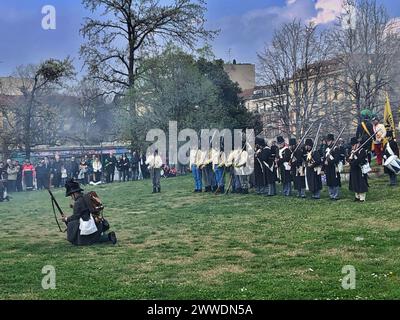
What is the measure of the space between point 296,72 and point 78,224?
7.48 meters

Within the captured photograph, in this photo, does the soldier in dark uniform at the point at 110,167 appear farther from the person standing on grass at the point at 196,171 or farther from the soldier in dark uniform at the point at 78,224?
the soldier in dark uniform at the point at 78,224

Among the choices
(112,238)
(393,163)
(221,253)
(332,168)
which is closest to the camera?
(221,253)

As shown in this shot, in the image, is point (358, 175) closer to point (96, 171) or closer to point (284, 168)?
point (284, 168)

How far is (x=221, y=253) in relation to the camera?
8.05 metres

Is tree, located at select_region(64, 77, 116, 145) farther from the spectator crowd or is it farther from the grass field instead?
the grass field

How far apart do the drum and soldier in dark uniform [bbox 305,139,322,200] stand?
1877mm

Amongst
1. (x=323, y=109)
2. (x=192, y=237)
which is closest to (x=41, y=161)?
(x=323, y=109)

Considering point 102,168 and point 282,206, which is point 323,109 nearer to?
point 282,206

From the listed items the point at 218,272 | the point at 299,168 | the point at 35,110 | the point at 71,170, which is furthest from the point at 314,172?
the point at 35,110

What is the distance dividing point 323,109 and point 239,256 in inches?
342

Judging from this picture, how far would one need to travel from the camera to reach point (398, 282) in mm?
5969

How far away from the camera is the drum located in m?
14.3

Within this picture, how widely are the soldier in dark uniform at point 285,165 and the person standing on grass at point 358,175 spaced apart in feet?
7.47

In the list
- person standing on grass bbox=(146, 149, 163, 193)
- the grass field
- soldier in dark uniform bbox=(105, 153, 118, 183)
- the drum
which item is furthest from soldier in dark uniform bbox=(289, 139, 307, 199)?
soldier in dark uniform bbox=(105, 153, 118, 183)
